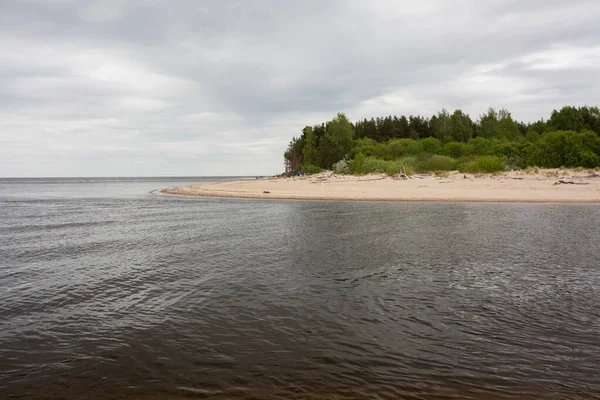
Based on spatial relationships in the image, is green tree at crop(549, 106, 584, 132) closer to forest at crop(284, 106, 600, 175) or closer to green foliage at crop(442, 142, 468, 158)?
forest at crop(284, 106, 600, 175)

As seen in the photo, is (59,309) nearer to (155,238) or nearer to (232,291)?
(232,291)

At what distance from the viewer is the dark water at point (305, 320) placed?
16.4 ft

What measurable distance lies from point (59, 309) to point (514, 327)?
886 cm

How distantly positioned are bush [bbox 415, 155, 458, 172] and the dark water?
49.5 m

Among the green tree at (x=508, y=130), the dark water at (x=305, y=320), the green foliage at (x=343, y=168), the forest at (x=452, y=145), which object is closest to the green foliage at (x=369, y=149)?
the forest at (x=452, y=145)

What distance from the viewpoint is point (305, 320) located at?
7.05m

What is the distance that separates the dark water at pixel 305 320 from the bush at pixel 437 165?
4955 centimetres

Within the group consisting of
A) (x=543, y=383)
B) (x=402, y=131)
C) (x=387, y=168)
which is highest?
(x=402, y=131)

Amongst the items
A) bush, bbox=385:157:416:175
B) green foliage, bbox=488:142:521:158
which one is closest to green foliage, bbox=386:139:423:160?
bush, bbox=385:157:416:175

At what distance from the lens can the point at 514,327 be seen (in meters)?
6.66

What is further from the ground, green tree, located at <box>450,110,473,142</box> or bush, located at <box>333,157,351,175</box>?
green tree, located at <box>450,110,473,142</box>

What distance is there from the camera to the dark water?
4992mm

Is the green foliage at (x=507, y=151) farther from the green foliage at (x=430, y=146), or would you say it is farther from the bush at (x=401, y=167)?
the green foliage at (x=430, y=146)

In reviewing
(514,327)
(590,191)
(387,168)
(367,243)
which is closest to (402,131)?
(387,168)
